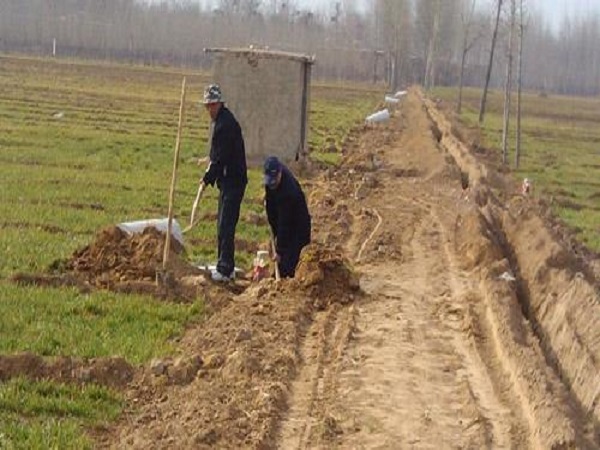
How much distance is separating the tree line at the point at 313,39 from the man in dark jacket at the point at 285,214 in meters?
62.1

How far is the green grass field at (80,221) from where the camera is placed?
7.66m

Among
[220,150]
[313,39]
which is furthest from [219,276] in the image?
[313,39]

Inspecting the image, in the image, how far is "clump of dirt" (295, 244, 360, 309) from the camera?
35.8ft

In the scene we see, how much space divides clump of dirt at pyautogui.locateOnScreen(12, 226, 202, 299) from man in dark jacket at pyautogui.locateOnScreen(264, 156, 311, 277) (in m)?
0.97

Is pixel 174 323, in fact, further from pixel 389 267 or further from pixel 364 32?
pixel 364 32

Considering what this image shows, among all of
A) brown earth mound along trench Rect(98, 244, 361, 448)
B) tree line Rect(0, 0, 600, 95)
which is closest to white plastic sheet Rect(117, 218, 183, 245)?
brown earth mound along trench Rect(98, 244, 361, 448)

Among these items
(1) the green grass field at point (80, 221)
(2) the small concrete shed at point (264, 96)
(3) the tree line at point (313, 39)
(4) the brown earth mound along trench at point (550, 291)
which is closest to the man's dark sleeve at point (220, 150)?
(1) the green grass field at point (80, 221)

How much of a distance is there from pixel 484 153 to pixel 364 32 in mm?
89802

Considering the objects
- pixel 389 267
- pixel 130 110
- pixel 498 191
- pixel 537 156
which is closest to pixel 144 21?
pixel 130 110

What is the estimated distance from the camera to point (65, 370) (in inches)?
326

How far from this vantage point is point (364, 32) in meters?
120

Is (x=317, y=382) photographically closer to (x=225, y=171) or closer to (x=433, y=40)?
(x=225, y=171)

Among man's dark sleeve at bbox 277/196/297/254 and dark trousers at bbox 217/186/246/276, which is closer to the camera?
man's dark sleeve at bbox 277/196/297/254

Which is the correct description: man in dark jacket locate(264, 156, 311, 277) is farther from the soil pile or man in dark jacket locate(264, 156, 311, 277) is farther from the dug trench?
the soil pile
